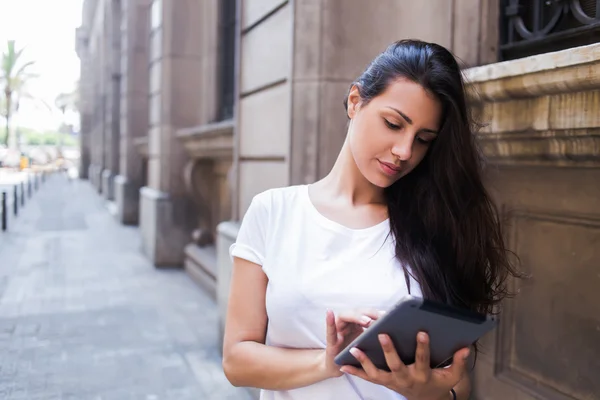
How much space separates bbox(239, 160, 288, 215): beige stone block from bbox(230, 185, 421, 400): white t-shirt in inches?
102

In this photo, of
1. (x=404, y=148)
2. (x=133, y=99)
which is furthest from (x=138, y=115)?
(x=404, y=148)

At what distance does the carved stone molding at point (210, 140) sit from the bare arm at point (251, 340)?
5334 millimetres

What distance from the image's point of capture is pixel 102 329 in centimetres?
636

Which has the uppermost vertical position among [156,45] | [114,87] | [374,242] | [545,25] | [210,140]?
[114,87]

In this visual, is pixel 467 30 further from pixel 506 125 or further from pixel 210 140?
pixel 210 140

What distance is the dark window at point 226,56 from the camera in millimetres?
8773

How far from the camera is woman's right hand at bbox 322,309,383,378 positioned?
1.42m

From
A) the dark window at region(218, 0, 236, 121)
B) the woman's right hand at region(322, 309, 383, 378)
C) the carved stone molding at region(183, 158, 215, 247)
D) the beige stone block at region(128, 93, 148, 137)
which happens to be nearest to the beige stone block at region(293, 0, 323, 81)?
the woman's right hand at region(322, 309, 383, 378)

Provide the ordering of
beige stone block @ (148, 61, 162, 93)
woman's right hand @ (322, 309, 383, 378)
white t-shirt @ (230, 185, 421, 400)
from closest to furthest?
woman's right hand @ (322, 309, 383, 378)
white t-shirt @ (230, 185, 421, 400)
beige stone block @ (148, 61, 162, 93)

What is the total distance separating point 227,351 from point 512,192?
1789mm

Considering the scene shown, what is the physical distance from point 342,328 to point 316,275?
25 centimetres

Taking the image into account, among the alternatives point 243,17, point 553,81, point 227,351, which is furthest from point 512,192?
point 243,17

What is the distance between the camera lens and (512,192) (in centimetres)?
296

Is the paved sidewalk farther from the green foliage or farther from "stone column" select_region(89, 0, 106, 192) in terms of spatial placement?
the green foliage
